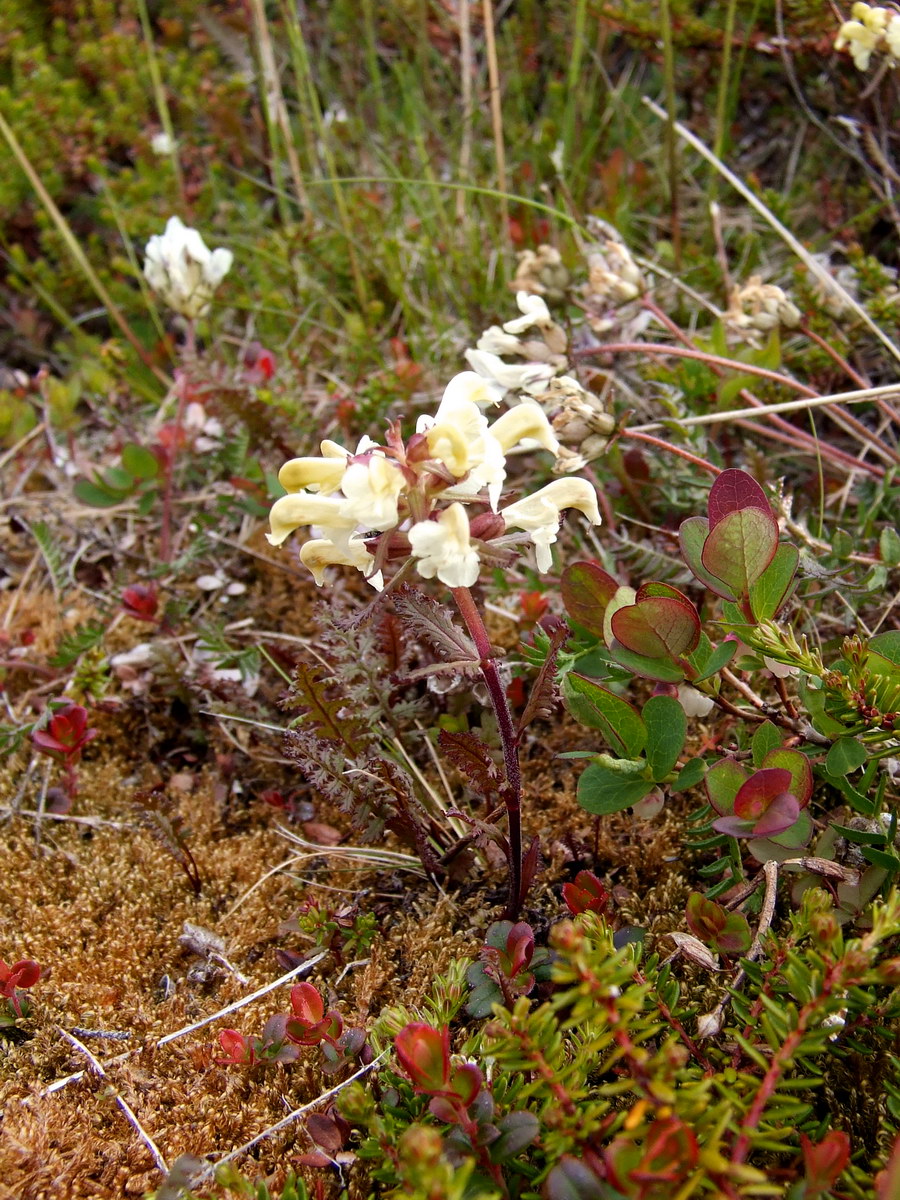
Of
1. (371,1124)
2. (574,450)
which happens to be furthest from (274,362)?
(371,1124)

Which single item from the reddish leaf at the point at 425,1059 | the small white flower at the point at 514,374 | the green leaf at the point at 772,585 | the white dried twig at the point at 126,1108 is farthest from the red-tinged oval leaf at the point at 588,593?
the white dried twig at the point at 126,1108

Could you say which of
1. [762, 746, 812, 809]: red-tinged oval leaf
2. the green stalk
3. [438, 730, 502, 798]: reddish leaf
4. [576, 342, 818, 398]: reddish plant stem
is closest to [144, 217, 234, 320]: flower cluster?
[576, 342, 818, 398]: reddish plant stem

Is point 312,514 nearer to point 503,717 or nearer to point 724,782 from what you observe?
point 503,717

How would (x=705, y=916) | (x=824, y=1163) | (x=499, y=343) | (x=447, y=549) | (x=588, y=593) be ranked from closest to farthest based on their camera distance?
1. (x=824, y=1163)
2. (x=447, y=549)
3. (x=705, y=916)
4. (x=588, y=593)
5. (x=499, y=343)

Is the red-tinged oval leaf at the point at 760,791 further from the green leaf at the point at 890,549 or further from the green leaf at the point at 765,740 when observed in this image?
the green leaf at the point at 890,549

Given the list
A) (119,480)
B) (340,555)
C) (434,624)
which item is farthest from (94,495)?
(434,624)

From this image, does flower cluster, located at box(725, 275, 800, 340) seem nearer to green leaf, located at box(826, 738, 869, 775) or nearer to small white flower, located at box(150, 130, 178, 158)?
green leaf, located at box(826, 738, 869, 775)

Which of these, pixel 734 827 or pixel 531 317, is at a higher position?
pixel 531 317
